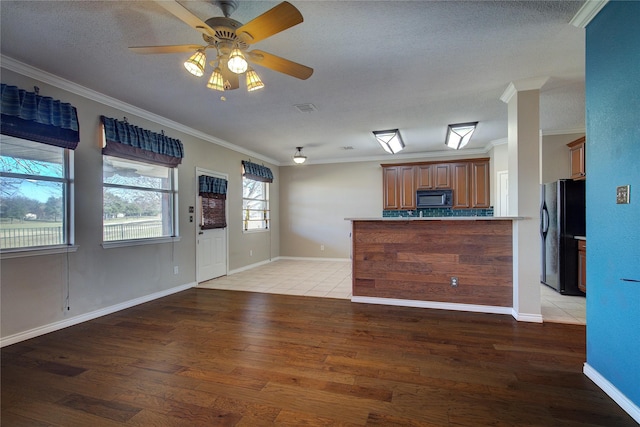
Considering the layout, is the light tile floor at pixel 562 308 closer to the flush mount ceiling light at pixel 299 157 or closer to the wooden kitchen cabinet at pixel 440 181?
the wooden kitchen cabinet at pixel 440 181

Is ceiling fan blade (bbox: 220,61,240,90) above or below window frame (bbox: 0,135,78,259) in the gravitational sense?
above

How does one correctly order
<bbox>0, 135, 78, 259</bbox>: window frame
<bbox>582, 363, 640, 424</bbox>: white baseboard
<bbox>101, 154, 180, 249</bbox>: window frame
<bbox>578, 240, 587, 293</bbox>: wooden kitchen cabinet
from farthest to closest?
<bbox>578, 240, 587, 293</bbox>: wooden kitchen cabinet → <bbox>101, 154, 180, 249</bbox>: window frame → <bbox>0, 135, 78, 259</bbox>: window frame → <bbox>582, 363, 640, 424</bbox>: white baseboard

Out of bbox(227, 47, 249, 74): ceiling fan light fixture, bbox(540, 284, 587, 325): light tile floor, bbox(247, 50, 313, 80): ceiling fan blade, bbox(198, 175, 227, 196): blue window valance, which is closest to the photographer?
bbox(227, 47, 249, 74): ceiling fan light fixture

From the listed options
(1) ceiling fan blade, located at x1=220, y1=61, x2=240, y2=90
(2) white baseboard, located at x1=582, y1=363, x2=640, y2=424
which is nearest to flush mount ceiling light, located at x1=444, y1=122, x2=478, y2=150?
(2) white baseboard, located at x1=582, y1=363, x2=640, y2=424

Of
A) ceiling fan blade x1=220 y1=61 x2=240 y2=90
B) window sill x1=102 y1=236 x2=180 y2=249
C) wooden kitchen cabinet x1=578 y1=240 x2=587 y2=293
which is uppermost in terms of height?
ceiling fan blade x1=220 y1=61 x2=240 y2=90

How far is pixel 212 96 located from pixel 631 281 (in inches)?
163

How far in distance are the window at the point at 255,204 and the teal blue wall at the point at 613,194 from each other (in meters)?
5.82

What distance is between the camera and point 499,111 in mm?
4320

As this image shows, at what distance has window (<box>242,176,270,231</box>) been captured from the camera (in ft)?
22.4

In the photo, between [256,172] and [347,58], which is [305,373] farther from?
[256,172]

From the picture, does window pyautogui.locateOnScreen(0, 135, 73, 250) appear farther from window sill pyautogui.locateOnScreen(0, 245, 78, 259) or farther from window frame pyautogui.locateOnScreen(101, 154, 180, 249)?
window frame pyautogui.locateOnScreen(101, 154, 180, 249)

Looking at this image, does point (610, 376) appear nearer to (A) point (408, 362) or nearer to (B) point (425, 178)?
(A) point (408, 362)

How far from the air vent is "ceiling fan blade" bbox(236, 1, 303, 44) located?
2.01 meters

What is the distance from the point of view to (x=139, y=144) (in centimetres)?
407
